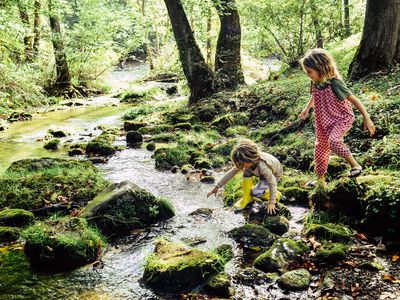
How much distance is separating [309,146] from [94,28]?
18010 mm

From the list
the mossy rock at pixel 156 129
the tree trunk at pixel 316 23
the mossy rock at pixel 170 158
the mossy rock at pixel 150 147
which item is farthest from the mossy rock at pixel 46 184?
the tree trunk at pixel 316 23

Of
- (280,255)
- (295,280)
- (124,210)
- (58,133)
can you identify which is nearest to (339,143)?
(280,255)

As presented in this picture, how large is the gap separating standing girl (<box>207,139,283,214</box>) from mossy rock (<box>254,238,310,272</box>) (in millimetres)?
775

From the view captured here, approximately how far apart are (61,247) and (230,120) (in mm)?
7590

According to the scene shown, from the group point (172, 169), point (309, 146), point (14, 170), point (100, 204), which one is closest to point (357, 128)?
point (309, 146)

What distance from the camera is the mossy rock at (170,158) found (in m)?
8.46

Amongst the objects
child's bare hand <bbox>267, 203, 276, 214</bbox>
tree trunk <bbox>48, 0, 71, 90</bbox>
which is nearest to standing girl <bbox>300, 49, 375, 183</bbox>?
child's bare hand <bbox>267, 203, 276, 214</bbox>

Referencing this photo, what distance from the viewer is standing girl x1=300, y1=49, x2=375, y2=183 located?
15.8 feet

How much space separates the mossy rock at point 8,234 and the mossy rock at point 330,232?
12.6 ft

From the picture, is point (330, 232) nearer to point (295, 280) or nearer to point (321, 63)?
point (295, 280)

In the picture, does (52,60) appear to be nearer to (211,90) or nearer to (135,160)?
(211,90)

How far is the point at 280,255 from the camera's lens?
4227mm

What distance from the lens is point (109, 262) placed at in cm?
464

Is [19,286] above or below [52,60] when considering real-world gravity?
below
